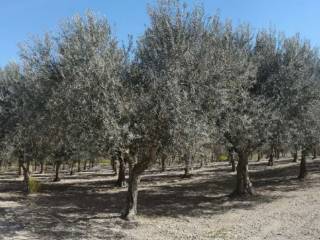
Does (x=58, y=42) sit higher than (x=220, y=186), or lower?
higher

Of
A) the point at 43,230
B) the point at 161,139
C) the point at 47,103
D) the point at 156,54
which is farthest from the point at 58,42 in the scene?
the point at 43,230

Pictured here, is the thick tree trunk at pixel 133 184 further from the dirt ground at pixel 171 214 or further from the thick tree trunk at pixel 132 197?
the dirt ground at pixel 171 214

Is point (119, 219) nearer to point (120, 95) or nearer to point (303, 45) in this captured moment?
point (120, 95)

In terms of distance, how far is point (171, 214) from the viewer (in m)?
19.9

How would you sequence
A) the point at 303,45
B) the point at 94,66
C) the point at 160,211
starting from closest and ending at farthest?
the point at 94,66, the point at 160,211, the point at 303,45

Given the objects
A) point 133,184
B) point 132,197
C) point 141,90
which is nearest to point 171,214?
point 132,197

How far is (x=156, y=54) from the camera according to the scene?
16.6m

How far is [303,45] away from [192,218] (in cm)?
1215

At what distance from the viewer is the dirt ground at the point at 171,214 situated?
15.5m

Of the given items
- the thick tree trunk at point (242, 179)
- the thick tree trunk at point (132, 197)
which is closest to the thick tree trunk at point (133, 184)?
the thick tree trunk at point (132, 197)

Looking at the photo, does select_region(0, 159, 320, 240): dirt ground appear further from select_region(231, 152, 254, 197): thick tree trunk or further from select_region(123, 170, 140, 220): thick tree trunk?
select_region(231, 152, 254, 197): thick tree trunk

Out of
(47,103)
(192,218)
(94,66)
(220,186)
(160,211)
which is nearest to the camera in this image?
(94,66)

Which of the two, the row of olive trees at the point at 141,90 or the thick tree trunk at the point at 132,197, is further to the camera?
the thick tree trunk at the point at 132,197

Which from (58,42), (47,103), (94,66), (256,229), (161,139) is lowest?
(256,229)
